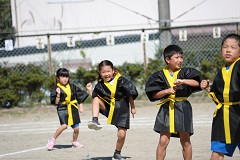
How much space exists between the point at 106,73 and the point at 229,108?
276cm

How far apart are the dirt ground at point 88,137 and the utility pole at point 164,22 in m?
2.43

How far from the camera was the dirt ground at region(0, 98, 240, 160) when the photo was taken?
9125 millimetres

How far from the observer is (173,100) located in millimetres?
7254

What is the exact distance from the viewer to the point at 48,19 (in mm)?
21703

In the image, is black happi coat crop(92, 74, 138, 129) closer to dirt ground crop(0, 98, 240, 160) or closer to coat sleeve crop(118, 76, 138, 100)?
coat sleeve crop(118, 76, 138, 100)

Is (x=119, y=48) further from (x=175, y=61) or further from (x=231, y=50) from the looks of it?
(x=231, y=50)

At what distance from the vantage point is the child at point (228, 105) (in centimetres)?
618

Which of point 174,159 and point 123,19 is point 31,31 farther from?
point 174,159

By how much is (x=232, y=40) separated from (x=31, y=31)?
630 inches

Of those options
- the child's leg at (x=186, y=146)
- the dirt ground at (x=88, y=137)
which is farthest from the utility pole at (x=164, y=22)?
the child's leg at (x=186, y=146)

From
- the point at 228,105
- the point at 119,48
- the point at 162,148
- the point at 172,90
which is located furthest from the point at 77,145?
the point at 119,48

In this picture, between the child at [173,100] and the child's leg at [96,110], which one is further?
the child's leg at [96,110]

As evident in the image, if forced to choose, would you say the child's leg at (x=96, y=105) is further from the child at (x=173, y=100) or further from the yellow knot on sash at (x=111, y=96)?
the child at (x=173, y=100)

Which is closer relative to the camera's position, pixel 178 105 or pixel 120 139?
pixel 178 105
